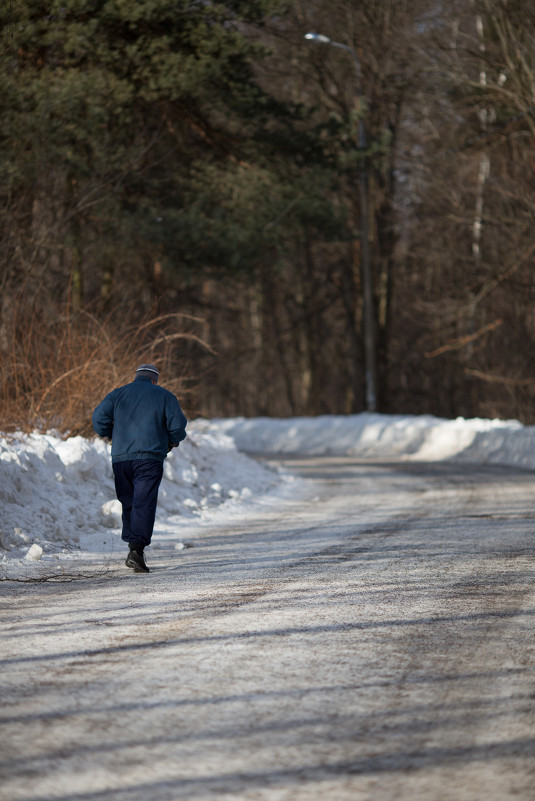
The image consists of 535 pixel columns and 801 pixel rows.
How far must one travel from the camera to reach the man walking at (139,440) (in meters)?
8.52

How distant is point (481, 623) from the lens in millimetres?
5938

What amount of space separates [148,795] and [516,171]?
85.6 feet

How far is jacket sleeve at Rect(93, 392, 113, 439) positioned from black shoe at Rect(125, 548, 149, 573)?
1153mm

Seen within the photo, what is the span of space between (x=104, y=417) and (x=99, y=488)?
9.38ft

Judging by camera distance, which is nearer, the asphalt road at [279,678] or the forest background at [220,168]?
the asphalt road at [279,678]

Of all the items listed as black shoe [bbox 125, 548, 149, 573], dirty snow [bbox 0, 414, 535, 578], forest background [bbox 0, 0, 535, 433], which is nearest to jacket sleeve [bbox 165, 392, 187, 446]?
black shoe [bbox 125, 548, 149, 573]

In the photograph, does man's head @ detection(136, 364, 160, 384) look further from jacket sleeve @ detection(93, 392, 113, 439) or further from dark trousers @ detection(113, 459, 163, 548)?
dark trousers @ detection(113, 459, 163, 548)

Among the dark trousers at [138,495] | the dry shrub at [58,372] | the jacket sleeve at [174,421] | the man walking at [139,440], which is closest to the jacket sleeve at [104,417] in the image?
the man walking at [139,440]

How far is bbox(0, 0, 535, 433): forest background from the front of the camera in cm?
1565

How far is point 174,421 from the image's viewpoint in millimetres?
8633

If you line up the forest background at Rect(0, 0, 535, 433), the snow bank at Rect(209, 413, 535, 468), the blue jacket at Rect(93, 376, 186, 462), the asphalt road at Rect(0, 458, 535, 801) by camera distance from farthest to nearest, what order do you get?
the snow bank at Rect(209, 413, 535, 468)
the forest background at Rect(0, 0, 535, 433)
the blue jacket at Rect(93, 376, 186, 462)
the asphalt road at Rect(0, 458, 535, 801)

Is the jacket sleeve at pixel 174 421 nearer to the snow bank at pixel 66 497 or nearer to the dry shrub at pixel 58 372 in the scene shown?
the snow bank at pixel 66 497

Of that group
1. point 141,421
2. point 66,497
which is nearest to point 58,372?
point 66,497

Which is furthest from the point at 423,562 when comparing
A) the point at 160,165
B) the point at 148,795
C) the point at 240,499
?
the point at 160,165
